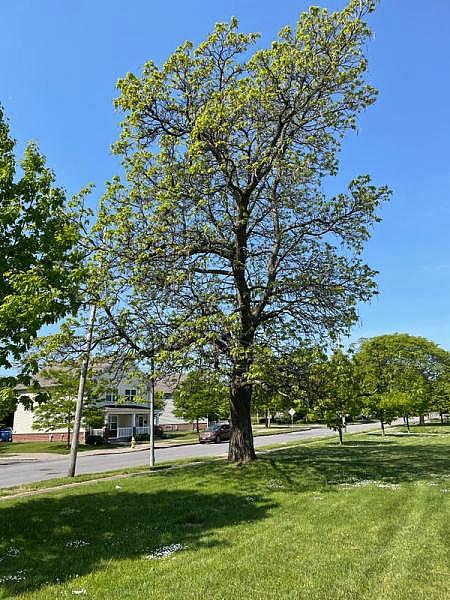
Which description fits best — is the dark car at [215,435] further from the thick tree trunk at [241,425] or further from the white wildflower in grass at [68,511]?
the white wildflower in grass at [68,511]

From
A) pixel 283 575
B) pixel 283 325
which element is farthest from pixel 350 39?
pixel 283 575

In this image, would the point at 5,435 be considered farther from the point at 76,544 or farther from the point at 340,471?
the point at 76,544

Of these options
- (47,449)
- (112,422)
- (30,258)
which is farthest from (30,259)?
(112,422)

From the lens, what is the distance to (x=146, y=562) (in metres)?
7.03

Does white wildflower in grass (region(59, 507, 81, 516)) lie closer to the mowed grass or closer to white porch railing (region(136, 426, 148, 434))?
the mowed grass

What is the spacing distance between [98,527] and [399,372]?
162 ft

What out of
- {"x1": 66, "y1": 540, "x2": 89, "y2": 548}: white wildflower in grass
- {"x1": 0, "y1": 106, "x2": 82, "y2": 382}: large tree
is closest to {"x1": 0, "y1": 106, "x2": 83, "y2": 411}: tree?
{"x1": 0, "y1": 106, "x2": 82, "y2": 382}: large tree

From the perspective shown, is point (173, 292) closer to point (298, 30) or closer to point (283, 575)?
point (298, 30)

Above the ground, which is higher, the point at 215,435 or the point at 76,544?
the point at 215,435

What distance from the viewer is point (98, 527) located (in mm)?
9562

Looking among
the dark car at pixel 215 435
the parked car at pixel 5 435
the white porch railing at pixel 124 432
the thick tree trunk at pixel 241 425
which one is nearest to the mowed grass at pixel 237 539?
the thick tree trunk at pixel 241 425

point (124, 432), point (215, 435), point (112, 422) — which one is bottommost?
point (215, 435)

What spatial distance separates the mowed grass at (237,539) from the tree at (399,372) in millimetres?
28229

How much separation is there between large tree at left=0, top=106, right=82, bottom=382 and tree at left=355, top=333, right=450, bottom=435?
112 ft
